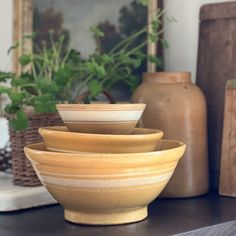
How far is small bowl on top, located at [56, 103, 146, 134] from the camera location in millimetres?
854

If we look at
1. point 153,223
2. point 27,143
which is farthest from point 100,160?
point 27,143

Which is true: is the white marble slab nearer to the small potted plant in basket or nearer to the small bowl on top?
the small potted plant in basket

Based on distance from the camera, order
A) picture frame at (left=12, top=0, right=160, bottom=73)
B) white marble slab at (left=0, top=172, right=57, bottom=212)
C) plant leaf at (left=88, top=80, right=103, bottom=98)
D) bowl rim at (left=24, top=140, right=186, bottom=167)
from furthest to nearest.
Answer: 1. picture frame at (left=12, top=0, right=160, bottom=73)
2. plant leaf at (left=88, top=80, right=103, bottom=98)
3. white marble slab at (left=0, top=172, right=57, bottom=212)
4. bowl rim at (left=24, top=140, right=186, bottom=167)

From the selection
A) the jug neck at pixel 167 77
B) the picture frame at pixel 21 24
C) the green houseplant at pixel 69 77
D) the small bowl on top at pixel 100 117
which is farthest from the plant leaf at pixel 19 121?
the picture frame at pixel 21 24

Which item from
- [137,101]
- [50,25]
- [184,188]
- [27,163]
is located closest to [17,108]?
[27,163]

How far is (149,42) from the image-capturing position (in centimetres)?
123

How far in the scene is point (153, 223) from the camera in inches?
34.0

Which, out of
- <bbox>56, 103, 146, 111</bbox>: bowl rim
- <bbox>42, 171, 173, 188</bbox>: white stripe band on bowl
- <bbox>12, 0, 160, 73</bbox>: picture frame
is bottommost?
<bbox>42, 171, 173, 188</bbox>: white stripe band on bowl

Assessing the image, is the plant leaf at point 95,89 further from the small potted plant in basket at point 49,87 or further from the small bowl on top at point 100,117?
the small bowl on top at point 100,117

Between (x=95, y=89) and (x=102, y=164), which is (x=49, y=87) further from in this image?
(x=102, y=164)

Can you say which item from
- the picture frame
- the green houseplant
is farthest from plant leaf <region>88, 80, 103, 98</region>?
the picture frame

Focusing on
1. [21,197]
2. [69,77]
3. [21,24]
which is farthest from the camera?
[21,24]

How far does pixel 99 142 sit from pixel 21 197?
0.65 ft

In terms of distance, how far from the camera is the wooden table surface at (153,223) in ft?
2.68
